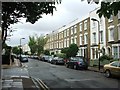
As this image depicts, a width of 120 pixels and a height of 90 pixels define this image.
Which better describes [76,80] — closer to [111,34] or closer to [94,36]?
[111,34]

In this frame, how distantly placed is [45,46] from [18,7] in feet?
313

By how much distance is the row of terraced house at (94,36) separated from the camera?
39156mm

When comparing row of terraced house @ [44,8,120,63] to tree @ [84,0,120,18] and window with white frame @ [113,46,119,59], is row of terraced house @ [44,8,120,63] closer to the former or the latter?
window with white frame @ [113,46,119,59]

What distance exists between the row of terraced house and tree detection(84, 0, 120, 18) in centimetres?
2018

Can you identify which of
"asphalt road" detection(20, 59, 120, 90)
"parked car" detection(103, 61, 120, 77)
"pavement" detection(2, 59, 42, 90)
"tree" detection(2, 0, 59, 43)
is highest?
"tree" detection(2, 0, 59, 43)

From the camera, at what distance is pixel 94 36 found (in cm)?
4850

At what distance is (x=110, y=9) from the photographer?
26.3ft

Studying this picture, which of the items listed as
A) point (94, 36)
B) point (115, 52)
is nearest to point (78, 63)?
point (115, 52)

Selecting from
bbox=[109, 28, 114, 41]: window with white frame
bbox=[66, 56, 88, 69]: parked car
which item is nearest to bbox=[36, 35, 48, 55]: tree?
bbox=[109, 28, 114, 41]: window with white frame

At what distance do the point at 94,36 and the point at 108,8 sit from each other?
40684 mm

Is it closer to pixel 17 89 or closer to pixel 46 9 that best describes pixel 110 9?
pixel 46 9

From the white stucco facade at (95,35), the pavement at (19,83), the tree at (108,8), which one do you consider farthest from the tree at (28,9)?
the white stucco facade at (95,35)

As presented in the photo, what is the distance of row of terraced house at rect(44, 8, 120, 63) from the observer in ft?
128

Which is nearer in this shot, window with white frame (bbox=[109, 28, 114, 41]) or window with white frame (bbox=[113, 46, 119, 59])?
window with white frame (bbox=[113, 46, 119, 59])
